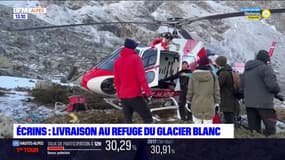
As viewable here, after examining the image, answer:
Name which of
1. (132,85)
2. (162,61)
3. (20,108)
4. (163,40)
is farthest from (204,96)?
(20,108)

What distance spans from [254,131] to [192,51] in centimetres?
143

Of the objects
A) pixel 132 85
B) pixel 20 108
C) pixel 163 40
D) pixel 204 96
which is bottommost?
pixel 20 108

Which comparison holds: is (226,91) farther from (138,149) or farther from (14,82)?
(14,82)

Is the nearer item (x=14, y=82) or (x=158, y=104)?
(x=14, y=82)

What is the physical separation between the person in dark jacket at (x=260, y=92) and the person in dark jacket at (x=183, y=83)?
2.01 ft

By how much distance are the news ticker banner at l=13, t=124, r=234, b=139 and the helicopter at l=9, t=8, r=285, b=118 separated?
95cm

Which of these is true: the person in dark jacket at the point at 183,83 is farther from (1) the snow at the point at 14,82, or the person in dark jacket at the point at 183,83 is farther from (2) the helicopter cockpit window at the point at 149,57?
(1) the snow at the point at 14,82

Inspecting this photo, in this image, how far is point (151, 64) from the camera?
6.31 meters

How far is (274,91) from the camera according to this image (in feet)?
16.6

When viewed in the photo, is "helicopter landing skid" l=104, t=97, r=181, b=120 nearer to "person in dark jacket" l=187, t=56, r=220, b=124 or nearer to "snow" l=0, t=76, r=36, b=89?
"person in dark jacket" l=187, t=56, r=220, b=124

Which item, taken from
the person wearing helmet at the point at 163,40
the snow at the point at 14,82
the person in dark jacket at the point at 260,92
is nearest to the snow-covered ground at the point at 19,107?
the snow at the point at 14,82

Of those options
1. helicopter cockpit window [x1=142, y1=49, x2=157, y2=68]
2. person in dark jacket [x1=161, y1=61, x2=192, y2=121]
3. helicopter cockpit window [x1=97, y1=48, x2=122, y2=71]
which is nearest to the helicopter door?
helicopter cockpit window [x1=142, y1=49, x2=157, y2=68]

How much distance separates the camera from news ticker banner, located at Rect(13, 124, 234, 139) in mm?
4871

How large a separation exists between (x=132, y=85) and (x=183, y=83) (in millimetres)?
1113
